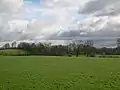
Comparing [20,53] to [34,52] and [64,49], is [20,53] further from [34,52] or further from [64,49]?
[64,49]

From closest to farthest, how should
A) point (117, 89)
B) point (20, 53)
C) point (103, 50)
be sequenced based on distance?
point (117, 89) → point (20, 53) → point (103, 50)

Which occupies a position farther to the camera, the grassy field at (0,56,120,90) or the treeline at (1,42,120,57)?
the treeline at (1,42,120,57)

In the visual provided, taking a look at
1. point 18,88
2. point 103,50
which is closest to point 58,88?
point 18,88

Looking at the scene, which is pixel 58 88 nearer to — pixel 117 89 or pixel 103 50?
pixel 117 89

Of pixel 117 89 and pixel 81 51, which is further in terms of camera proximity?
pixel 81 51

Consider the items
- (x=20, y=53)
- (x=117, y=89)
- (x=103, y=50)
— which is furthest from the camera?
(x=103, y=50)

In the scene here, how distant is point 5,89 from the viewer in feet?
64.3

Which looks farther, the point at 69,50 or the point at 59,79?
the point at 69,50

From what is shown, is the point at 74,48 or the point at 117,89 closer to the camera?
the point at 117,89

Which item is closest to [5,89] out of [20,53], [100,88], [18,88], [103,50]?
[18,88]

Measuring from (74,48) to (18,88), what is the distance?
16137 cm

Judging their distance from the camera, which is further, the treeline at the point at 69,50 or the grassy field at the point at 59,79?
the treeline at the point at 69,50

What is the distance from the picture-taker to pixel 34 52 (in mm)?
167625

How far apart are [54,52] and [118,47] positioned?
141 feet
